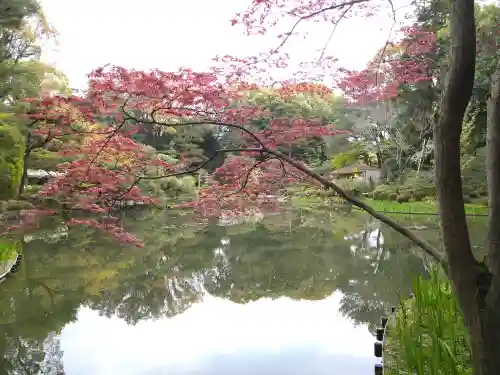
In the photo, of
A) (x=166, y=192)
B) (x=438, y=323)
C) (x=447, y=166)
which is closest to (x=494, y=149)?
(x=447, y=166)

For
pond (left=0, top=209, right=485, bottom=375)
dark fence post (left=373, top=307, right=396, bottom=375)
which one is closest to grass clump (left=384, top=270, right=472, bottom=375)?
dark fence post (left=373, top=307, right=396, bottom=375)

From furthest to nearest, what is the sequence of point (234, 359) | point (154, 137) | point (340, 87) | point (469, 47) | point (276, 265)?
1. point (154, 137)
2. point (276, 265)
3. point (340, 87)
4. point (234, 359)
5. point (469, 47)

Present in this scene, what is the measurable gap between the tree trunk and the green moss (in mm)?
8986

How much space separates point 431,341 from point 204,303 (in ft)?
10.1

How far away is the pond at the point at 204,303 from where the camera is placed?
3596 millimetres

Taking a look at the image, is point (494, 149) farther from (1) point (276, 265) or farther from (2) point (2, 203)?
(2) point (2, 203)

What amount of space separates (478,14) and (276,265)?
8507mm

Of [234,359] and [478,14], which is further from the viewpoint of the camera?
[478,14]

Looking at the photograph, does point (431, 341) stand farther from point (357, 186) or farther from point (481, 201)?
point (357, 186)

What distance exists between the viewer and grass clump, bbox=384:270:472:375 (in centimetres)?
215

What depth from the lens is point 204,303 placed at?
17.3 ft

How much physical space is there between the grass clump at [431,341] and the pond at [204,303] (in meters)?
0.59

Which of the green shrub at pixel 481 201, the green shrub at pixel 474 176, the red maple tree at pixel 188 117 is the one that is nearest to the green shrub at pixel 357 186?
the green shrub at pixel 474 176

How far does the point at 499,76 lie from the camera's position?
1691mm
